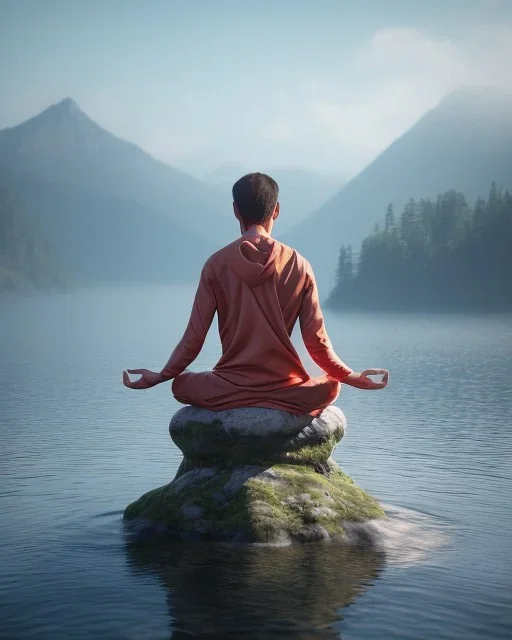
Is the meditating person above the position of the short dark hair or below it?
below

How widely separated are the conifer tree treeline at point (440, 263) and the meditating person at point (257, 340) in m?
101

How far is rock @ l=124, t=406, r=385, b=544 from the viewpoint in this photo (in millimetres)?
9680

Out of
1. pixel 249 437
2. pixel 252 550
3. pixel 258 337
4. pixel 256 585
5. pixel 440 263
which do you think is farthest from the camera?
pixel 440 263

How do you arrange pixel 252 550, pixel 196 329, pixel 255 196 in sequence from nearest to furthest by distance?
pixel 252 550 < pixel 196 329 < pixel 255 196

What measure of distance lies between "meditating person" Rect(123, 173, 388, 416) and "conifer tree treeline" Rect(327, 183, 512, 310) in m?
101

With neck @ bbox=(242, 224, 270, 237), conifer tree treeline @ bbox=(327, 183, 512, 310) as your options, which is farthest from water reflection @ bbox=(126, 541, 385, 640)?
conifer tree treeline @ bbox=(327, 183, 512, 310)

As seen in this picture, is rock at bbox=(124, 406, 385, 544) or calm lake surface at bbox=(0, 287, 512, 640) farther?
rock at bbox=(124, 406, 385, 544)

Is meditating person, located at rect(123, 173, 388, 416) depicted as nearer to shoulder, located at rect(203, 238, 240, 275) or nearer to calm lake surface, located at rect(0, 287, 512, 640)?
shoulder, located at rect(203, 238, 240, 275)

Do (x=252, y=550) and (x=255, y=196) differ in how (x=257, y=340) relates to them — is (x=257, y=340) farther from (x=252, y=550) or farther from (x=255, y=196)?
(x=252, y=550)

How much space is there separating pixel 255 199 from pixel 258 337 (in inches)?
57.2

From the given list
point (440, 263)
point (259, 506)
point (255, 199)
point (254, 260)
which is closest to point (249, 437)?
point (259, 506)

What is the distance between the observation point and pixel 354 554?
9391mm

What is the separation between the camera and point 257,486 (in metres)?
9.79

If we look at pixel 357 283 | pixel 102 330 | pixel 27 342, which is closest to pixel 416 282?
pixel 357 283
